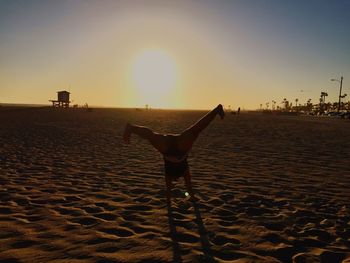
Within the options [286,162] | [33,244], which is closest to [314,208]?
[33,244]

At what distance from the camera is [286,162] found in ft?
41.1

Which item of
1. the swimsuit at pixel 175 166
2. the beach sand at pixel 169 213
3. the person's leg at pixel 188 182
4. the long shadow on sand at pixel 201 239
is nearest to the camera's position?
the long shadow on sand at pixel 201 239

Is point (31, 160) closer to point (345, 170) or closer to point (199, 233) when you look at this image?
point (199, 233)

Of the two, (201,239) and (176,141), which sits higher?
(176,141)

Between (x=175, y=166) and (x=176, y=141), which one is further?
(x=175, y=166)

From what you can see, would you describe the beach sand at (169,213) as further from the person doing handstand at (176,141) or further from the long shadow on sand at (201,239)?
the person doing handstand at (176,141)

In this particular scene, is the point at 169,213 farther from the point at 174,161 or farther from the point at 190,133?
the point at 190,133

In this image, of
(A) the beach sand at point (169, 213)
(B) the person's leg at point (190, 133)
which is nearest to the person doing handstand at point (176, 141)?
(B) the person's leg at point (190, 133)

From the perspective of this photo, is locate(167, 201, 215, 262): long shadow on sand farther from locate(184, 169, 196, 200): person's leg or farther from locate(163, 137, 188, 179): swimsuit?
locate(163, 137, 188, 179): swimsuit

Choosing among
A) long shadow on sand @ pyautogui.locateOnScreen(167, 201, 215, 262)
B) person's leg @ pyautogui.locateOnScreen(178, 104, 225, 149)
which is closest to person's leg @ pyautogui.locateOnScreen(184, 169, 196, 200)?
long shadow on sand @ pyautogui.locateOnScreen(167, 201, 215, 262)

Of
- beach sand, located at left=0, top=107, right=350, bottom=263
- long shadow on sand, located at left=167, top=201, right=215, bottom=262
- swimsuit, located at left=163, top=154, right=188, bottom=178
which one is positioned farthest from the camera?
swimsuit, located at left=163, top=154, right=188, bottom=178

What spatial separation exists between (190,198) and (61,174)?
4.16 meters

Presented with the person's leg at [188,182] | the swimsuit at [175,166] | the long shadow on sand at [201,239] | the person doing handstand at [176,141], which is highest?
the person doing handstand at [176,141]

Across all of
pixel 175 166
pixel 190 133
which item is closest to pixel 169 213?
pixel 175 166
